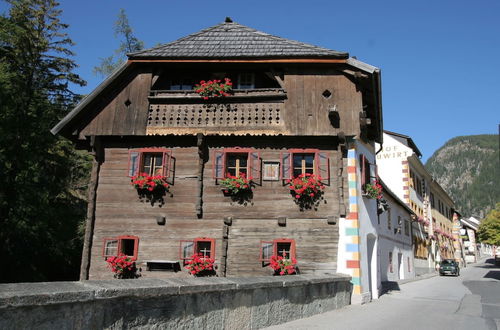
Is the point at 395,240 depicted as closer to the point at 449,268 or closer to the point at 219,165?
the point at 449,268

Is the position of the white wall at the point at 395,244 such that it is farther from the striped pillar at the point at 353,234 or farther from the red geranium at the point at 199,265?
the red geranium at the point at 199,265

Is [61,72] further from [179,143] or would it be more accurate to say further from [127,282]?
[127,282]

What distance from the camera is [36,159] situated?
871 inches

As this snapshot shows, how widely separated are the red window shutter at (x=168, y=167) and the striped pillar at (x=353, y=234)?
583cm

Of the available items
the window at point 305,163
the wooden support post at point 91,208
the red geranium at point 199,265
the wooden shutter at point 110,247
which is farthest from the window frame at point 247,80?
the wooden shutter at point 110,247

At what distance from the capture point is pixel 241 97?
50.7ft

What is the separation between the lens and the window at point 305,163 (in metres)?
15.0

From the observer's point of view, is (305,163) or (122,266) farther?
(305,163)

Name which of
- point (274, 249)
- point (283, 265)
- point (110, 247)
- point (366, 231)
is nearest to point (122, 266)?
point (110, 247)

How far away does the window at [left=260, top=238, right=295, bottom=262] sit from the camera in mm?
14461

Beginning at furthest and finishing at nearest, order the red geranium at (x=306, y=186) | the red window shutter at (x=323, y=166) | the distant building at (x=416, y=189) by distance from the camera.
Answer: the distant building at (x=416, y=189)
the red window shutter at (x=323, y=166)
the red geranium at (x=306, y=186)

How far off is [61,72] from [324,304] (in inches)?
805

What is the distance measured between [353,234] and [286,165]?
9.95 feet

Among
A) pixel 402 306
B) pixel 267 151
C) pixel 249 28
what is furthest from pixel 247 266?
pixel 249 28
